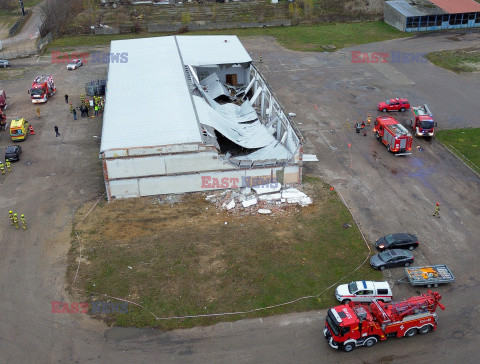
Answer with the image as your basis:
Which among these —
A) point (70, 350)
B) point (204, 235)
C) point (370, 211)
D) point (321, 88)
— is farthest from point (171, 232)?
point (321, 88)

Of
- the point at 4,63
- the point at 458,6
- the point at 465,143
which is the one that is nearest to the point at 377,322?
the point at 465,143

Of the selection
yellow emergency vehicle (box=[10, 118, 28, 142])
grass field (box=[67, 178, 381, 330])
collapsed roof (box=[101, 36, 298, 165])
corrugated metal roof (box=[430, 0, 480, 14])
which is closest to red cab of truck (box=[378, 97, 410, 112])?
collapsed roof (box=[101, 36, 298, 165])

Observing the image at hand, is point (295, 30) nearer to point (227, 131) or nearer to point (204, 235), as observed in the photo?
point (227, 131)

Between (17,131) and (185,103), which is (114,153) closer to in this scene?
(185,103)

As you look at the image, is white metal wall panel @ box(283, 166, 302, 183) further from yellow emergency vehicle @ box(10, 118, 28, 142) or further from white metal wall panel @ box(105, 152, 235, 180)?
yellow emergency vehicle @ box(10, 118, 28, 142)

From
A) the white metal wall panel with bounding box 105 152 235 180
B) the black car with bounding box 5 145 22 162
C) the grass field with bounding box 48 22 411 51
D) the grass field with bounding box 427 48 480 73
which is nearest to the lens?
the white metal wall panel with bounding box 105 152 235 180

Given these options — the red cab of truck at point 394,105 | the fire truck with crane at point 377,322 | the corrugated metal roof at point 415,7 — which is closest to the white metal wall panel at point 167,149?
the fire truck with crane at point 377,322

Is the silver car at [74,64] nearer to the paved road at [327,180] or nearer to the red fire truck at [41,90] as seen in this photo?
the paved road at [327,180]
